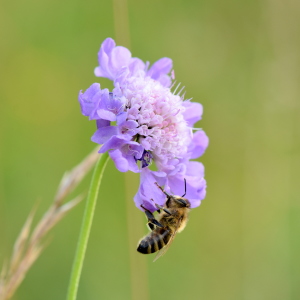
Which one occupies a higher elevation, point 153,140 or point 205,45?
point 205,45

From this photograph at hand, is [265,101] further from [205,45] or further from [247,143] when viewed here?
[205,45]

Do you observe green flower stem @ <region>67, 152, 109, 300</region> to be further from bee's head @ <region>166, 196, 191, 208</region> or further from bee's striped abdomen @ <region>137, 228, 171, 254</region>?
bee's head @ <region>166, 196, 191, 208</region>

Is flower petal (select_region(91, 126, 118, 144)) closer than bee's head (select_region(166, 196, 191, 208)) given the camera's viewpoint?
Yes

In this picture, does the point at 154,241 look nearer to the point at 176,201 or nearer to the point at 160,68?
the point at 176,201

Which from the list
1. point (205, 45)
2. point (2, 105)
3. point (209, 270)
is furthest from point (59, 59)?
point (209, 270)

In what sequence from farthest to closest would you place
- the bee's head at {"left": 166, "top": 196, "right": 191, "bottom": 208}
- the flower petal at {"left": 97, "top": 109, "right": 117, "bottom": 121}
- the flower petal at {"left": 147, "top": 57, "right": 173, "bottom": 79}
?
1. the flower petal at {"left": 147, "top": 57, "right": 173, "bottom": 79}
2. the bee's head at {"left": 166, "top": 196, "right": 191, "bottom": 208}
3. the flower petal at {"left": 97, "top": 109, "right": 117, "bottom": 121}

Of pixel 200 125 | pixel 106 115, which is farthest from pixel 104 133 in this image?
pixel 200 125

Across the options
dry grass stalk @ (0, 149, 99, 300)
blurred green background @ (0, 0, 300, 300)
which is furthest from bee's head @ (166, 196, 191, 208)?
blurred green background @ (0, 0, 300, 300)

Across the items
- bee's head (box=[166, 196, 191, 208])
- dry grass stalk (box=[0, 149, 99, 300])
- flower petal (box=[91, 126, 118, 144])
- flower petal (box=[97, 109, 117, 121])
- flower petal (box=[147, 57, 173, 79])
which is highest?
flower petal (box=[147, 57, 173, 79])
